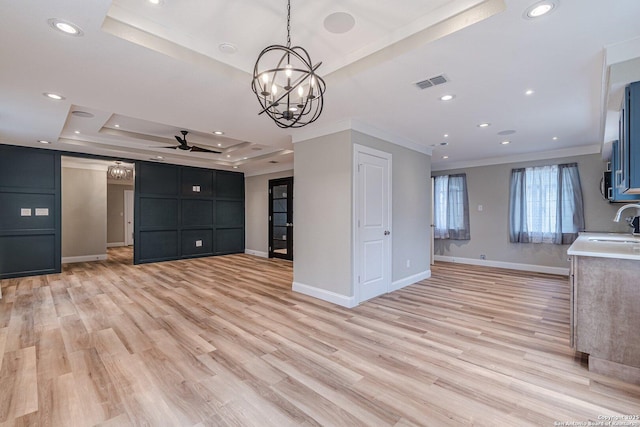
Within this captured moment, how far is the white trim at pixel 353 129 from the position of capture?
12.9 ft

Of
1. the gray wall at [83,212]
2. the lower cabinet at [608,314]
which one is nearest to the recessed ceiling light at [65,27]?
Answer: the lower cabinet at [608,314]

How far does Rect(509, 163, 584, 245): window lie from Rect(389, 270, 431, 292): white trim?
2.42 m

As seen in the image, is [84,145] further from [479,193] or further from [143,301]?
[479,193]

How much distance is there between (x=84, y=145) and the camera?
556 centimetres

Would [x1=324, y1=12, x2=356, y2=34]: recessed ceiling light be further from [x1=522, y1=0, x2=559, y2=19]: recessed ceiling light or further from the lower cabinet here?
the lower cabinet

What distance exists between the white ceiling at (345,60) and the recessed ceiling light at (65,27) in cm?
5

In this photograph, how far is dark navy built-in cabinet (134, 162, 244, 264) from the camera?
7.06m

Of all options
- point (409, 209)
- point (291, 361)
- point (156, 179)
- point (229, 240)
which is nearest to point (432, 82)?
point (409, 209)

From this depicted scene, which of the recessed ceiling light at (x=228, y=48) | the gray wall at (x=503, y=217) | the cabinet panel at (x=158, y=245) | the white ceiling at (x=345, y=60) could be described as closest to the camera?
the white ceiling at (x=345, y=60)

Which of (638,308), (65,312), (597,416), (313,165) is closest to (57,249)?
(65,312)

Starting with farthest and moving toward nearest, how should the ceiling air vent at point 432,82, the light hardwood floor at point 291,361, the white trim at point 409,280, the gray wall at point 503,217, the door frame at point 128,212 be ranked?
the door frame at point 128,212 < the gray wall at point 503,217 < the white trim at point 409,280 < the ceiling air vent at point 432,82 < the light hardwood floor at point 291,361

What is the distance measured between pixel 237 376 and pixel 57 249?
20.1ft

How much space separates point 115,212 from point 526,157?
12.7 meters

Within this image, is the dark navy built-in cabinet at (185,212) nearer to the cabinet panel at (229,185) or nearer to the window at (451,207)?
the cabinet panel at (229,185)
